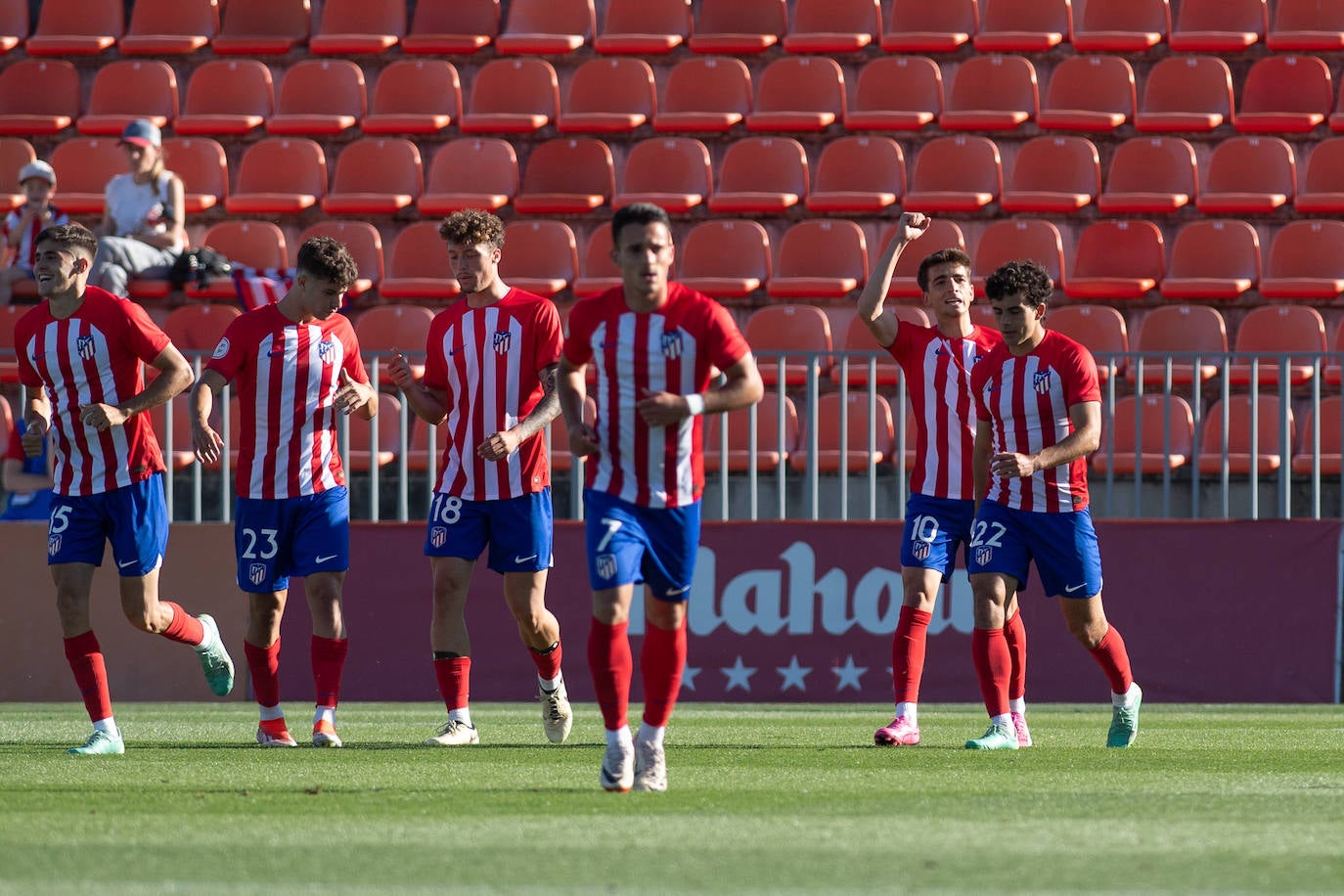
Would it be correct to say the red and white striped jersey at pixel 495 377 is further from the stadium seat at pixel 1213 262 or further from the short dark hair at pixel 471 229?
the stadium seat at pixel 1213 262

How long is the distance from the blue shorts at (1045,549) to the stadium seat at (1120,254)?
21.1ft

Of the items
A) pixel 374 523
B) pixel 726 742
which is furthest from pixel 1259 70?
pixel 726 742

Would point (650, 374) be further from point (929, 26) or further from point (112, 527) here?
point (929, 26)

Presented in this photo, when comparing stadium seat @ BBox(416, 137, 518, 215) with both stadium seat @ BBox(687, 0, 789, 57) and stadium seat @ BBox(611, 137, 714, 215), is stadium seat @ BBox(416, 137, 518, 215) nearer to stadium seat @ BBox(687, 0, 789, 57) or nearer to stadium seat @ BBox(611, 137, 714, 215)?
stadium seat @ BBox(611, 137, 714, 215)

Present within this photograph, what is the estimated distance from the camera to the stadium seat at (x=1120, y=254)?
13.7 metres

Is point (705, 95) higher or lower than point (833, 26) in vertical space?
lower

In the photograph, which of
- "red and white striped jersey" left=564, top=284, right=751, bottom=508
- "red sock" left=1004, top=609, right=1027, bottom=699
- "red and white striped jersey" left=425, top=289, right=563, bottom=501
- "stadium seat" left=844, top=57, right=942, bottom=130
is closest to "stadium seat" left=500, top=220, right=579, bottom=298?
"stadium seat" left=844, top=57, right=942, bottom=130

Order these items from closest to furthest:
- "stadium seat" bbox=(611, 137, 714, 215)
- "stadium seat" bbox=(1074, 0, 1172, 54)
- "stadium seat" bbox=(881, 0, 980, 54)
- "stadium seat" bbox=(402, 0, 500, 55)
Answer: "stadium seat" bbox=(611, 137, 714, 215) → "stadium seat" bbox=(1074, 0, 1172, 54) → "stadium seat" bbox=(881, 0, 980, 54) → "stadium seat" bbox=(402, 0, 500, 55)

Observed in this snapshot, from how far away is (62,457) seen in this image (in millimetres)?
7332

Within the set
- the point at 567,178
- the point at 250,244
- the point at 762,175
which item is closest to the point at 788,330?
the point at 762,175

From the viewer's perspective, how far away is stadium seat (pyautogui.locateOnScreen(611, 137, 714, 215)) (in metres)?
14.5

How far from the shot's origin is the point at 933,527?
7.84 meters

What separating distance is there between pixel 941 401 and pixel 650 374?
2.63m

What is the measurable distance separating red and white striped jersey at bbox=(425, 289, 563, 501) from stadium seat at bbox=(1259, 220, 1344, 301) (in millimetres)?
7582
